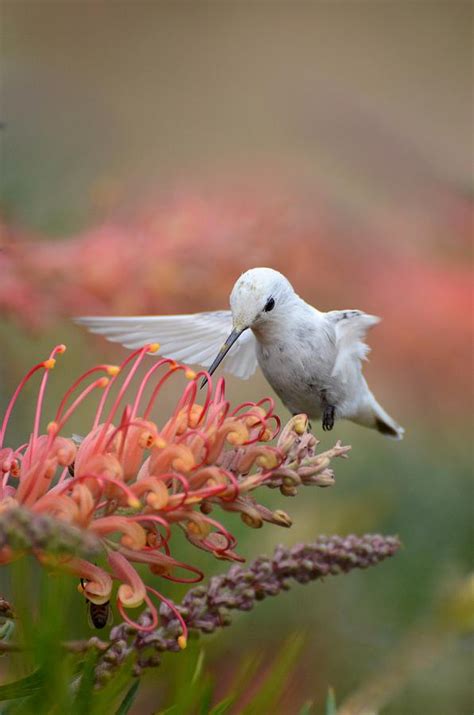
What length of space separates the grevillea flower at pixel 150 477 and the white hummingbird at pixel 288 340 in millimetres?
243

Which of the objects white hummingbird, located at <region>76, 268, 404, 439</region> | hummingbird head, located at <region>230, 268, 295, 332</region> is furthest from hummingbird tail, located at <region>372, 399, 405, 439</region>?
hummingbird head, located at <region>230, 268, 295, 332</region>

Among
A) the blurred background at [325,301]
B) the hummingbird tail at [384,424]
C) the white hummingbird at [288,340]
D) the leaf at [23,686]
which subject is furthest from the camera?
the blurred background at [325,301]

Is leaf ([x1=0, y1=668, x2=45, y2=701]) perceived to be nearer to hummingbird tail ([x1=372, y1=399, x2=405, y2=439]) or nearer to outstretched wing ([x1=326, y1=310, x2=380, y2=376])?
outstretched wing ([x1=326, y1=310, x2=380, y2=376])

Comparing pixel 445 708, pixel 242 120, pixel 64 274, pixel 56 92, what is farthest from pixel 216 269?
pixel 242 120

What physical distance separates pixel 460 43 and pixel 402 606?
563 cm

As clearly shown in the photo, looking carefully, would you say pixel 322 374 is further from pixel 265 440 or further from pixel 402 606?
pixel 402 606

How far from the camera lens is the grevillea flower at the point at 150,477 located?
0.94 meters

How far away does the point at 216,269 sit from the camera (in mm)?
1972

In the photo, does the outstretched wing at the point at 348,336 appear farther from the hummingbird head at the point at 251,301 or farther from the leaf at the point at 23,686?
the leaf at the point at 23,686

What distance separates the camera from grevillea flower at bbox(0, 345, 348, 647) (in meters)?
0.94

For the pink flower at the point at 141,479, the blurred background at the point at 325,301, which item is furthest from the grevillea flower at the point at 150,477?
the blurred background at the point at 325,301

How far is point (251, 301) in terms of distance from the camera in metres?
1.18

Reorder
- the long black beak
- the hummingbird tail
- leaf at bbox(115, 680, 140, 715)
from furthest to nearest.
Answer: the hummingbird tail → the long black beak → leaf at bbox(115, 680, 140, 715)

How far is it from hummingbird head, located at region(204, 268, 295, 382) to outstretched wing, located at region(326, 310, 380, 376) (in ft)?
0.48
